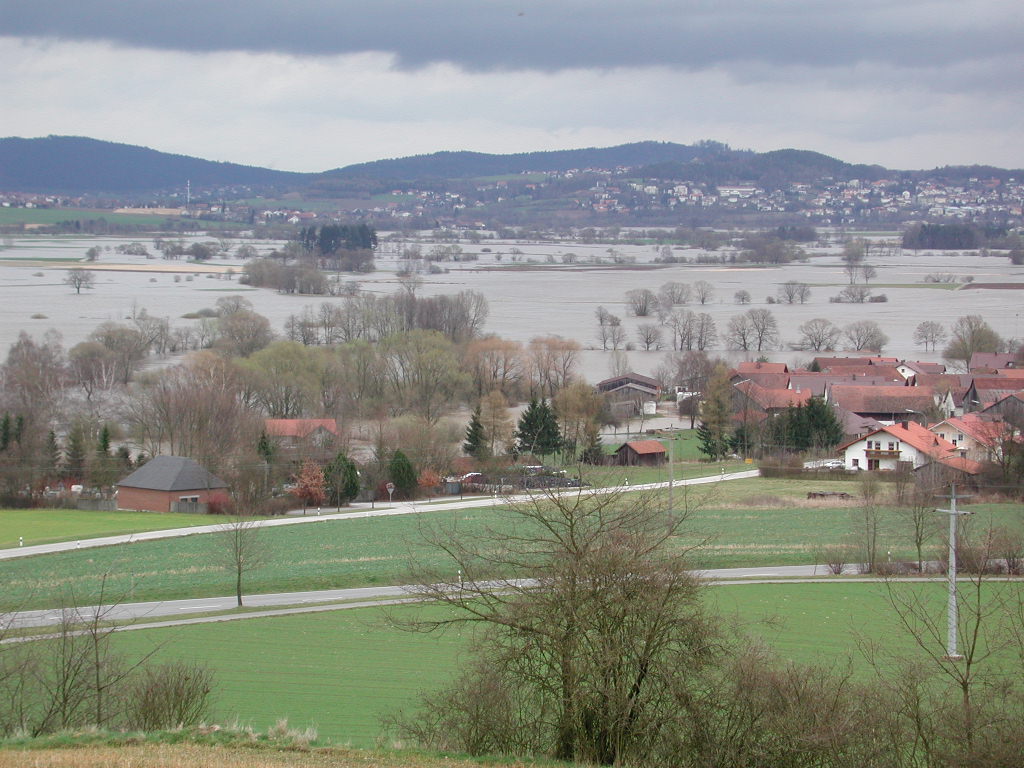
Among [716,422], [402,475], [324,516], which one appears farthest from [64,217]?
[324,516]

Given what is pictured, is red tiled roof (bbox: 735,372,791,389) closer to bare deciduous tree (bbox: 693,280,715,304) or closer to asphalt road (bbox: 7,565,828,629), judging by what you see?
asphalt road (bbox: 7,565,828,629)

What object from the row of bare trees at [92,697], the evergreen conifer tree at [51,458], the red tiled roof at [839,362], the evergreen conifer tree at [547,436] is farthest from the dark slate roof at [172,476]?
the red tiled roof at [839,362]

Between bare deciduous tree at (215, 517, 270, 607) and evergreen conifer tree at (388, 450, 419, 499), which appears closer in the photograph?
bare deciduous tree at (215, 517, 270, 607)

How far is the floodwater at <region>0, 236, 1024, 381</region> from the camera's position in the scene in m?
61.3

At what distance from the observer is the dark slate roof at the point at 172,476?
88.5 feet

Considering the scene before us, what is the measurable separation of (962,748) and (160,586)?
12.6 metres

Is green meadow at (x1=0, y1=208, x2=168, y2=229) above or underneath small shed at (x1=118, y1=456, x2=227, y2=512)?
above

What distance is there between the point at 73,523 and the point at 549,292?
65313 mm

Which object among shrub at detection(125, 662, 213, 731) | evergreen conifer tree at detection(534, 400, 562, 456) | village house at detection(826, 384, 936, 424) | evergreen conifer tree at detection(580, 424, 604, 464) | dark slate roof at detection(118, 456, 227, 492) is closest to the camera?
shrub at detection(125, 662, 213, 731)

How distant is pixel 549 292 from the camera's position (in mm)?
88062

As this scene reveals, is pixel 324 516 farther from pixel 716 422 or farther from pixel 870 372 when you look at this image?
pixel 870 372

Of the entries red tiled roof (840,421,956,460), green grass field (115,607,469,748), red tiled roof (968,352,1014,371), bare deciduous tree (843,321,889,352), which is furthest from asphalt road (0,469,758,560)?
bare deciduous tree (843,321,889,352)

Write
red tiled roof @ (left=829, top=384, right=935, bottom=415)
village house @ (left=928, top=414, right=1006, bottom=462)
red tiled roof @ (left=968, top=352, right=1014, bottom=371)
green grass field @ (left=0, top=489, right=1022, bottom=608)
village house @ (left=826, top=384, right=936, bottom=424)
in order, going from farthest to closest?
red tiled roof @ (left=968, top=352, right=1014, bottom=371) → red tiled roof @ (left=829, top=384, right=935, bottom=415) → village house @ (left=826, top=384, right=936, bottom=424) → village house @ (left=928, top=414, right=1006, bottom=462) → green grass field @ (left=0, top=489, right=1022, bottom=608)

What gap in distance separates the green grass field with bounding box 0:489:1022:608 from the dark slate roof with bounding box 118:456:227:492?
3767 millimetres
